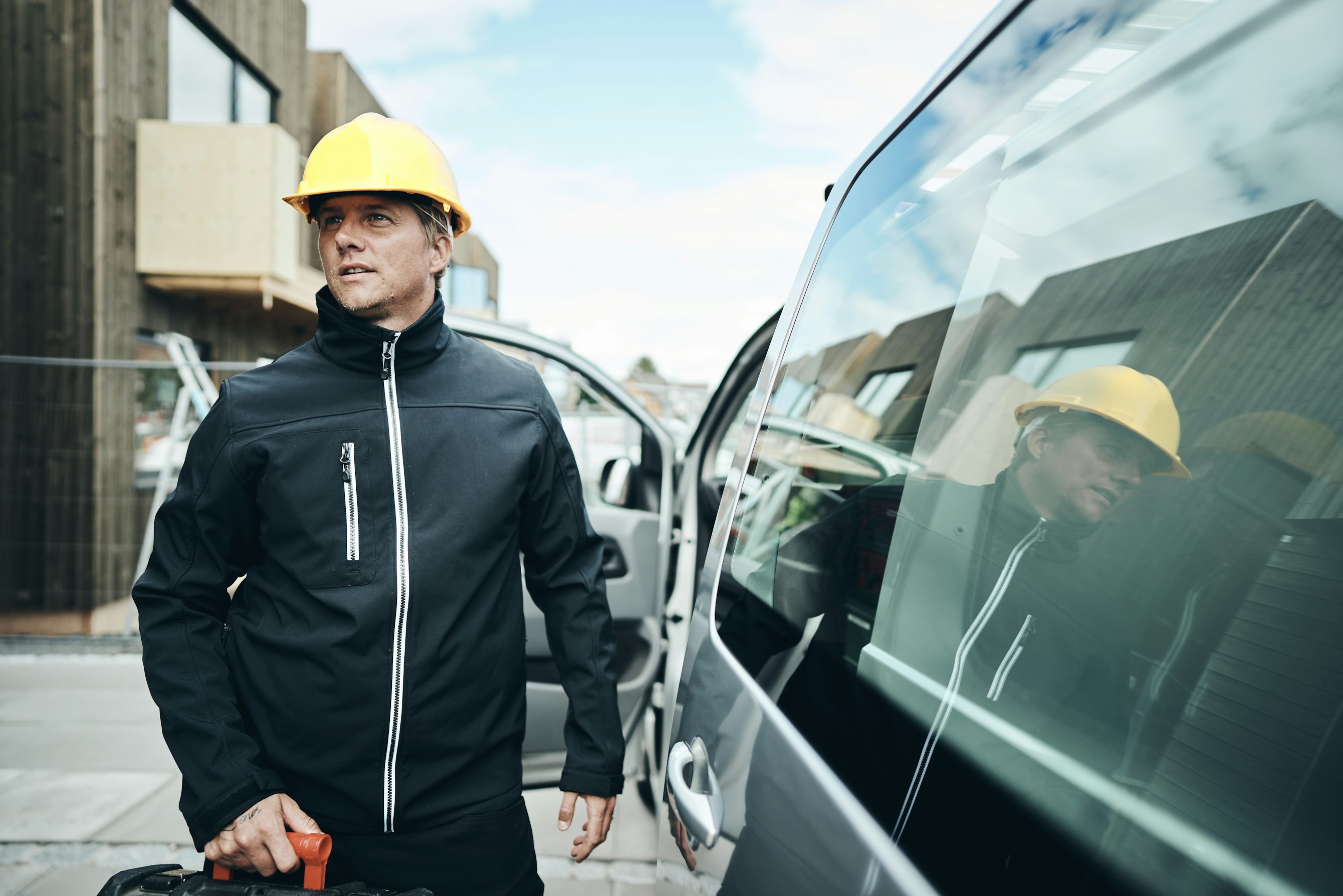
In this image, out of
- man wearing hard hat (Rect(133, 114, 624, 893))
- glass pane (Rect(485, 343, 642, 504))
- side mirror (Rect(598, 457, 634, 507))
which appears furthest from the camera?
side mirror (Rect(598, 457, 634, 507))

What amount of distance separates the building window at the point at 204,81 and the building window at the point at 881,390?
8.46 meters

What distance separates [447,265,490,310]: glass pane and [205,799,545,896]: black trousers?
988 inches

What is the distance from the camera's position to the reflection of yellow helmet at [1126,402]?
27.0 inches

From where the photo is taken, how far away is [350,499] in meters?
1.39

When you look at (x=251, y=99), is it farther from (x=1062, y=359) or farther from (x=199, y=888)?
(x=1062, y=359)

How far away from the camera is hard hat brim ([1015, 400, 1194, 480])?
66 centimetres

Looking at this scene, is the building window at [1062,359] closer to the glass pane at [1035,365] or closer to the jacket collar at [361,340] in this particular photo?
the glass pane at [1035,365]

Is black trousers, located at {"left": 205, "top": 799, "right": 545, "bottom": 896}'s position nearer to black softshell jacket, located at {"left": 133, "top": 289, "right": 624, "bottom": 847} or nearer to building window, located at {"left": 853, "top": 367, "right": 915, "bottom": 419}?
black softshell jacket, located at {"left": 133, "top": 289, "right": 624, "bottom": 847}

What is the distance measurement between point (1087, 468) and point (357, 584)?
1162 mm

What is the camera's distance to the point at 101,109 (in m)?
6.45

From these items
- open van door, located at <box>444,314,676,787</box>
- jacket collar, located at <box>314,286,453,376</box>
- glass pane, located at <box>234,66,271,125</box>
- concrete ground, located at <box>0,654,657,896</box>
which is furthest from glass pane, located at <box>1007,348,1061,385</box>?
glass pane, located at <box>234,66,271,125</box>

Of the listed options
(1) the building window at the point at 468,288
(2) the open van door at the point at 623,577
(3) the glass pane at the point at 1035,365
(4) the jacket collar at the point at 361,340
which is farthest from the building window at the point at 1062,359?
(1) the building window at the point at 468,288

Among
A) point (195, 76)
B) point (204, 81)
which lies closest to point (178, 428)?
point (195, 76)

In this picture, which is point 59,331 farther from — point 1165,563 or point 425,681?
point 1165,563
